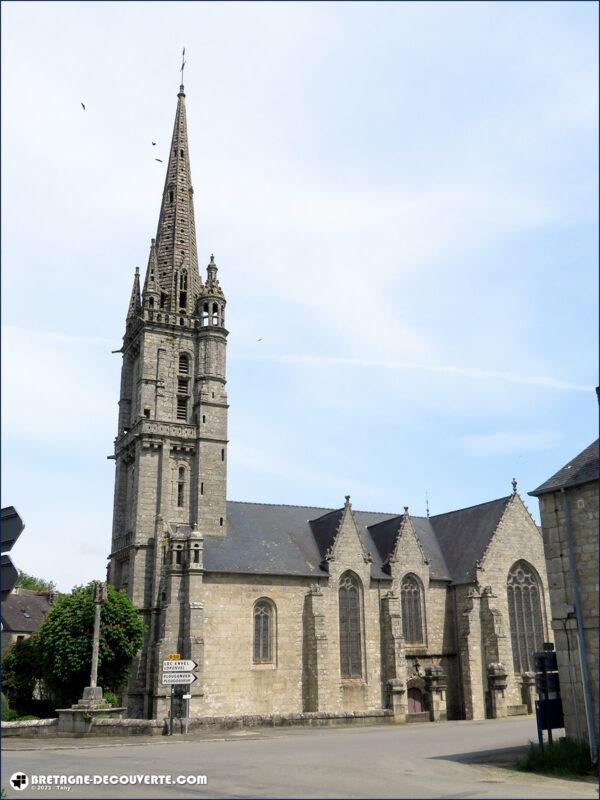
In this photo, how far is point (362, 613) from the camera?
1620 inches

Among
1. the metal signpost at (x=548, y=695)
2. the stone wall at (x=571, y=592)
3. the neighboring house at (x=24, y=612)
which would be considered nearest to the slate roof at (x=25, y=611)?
the neighboring house at (x=24, y=612)

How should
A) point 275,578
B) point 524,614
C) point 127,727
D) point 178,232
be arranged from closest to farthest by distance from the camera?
point 127,727 → point 275,578 → point 524,614 → point 178,232

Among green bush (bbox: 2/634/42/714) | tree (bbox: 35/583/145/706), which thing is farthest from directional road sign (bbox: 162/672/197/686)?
green bush (bbox: 2/634/42/714)

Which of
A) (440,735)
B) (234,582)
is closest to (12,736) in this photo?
(234,582)

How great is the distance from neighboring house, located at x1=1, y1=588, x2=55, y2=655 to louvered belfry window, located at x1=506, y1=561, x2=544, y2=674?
3564 centimetres

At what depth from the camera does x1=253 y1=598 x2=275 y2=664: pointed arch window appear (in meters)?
38.4

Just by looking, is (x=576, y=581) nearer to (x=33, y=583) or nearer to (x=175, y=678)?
(x=175, y=678)

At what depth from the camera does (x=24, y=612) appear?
62.0 meters

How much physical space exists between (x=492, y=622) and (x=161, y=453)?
20.8 m

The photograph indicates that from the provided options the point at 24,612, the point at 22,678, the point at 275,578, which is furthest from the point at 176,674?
the point at 24,612

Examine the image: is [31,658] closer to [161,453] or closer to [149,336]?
[161,453]

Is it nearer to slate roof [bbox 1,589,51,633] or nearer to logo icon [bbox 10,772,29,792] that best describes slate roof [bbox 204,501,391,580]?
logo icon [bbox 10,772,29,792]

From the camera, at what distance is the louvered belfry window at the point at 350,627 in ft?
131

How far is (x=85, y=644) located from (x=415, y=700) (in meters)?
18.2
